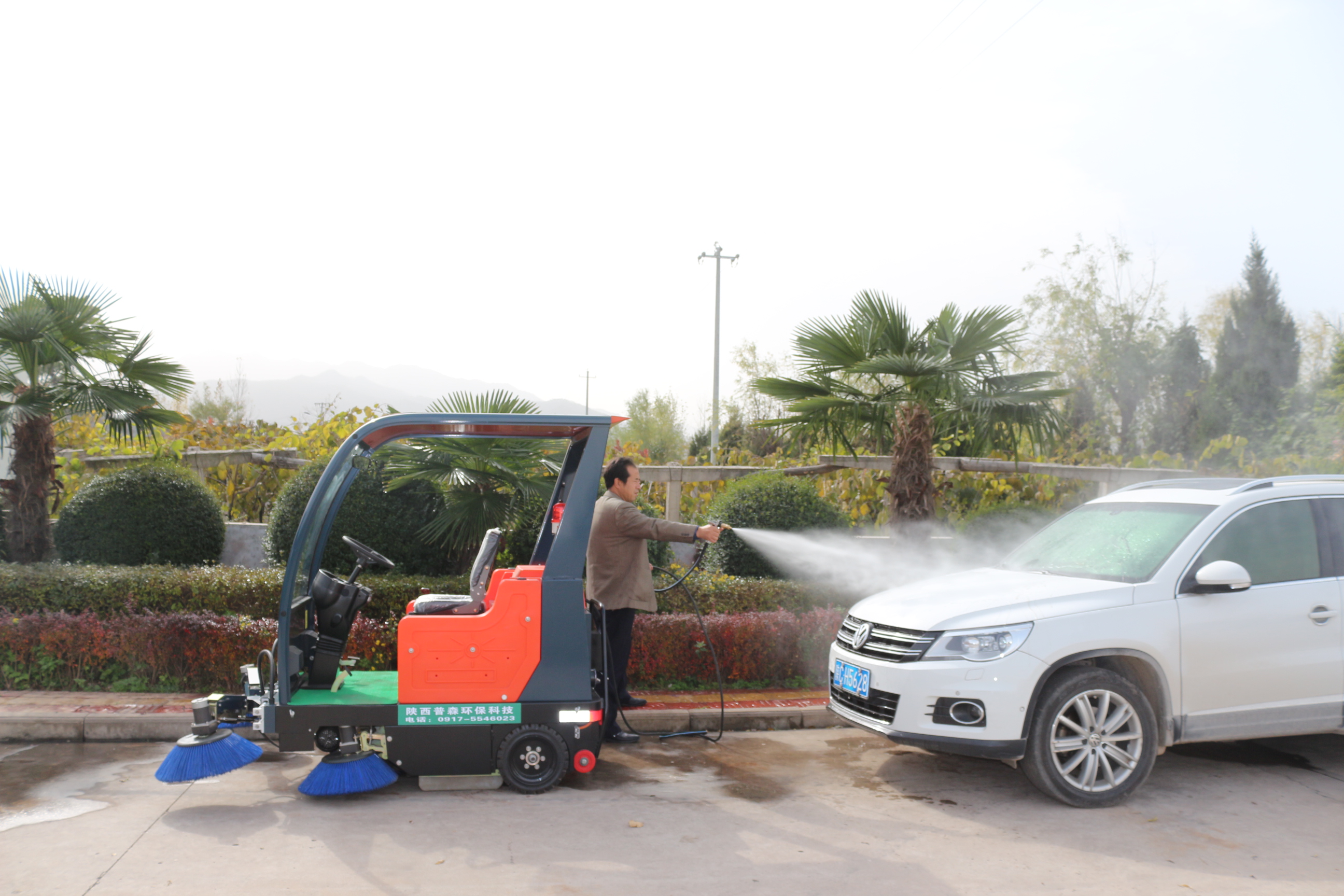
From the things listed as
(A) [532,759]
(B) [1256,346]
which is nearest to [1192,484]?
(A) [532,759]

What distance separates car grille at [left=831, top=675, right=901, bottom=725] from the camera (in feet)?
16.2

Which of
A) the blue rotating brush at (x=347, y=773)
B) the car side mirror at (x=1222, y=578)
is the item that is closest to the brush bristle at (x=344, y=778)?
the blue rotating brush at (x=347, y=773)

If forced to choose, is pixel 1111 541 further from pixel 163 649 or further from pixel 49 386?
pixel 49 386

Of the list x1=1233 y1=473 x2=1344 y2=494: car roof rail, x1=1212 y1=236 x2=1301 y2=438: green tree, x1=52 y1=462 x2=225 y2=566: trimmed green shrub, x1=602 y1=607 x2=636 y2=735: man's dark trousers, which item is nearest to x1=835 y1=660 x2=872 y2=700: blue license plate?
x1=602 y1=607 x2=636 y2=735: man's dark trousers

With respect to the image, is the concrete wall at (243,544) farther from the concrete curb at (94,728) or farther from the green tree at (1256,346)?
the green tree at (1256,346)

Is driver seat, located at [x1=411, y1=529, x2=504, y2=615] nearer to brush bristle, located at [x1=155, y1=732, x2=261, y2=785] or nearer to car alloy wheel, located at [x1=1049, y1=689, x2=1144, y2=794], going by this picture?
brush bristle, located at [x1=155, y1=732, x2=261, y2=785]

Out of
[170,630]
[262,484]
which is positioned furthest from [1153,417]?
[170,630]

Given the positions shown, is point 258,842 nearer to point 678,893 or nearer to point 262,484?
point 678,893

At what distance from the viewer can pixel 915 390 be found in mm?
8367

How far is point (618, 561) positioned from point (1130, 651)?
307 cm

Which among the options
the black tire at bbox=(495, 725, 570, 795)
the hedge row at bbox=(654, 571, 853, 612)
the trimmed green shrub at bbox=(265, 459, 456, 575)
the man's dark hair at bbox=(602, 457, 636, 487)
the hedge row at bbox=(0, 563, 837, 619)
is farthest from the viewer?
the trimmed green shrub at bbox=(265, 459, 456, 575)

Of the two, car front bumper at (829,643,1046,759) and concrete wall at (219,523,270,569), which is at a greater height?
concrete wall at (219,523,270,569)

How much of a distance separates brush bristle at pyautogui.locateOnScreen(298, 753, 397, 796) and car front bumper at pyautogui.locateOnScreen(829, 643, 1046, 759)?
9.21 feet

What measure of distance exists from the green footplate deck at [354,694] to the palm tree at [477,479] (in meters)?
2.21
